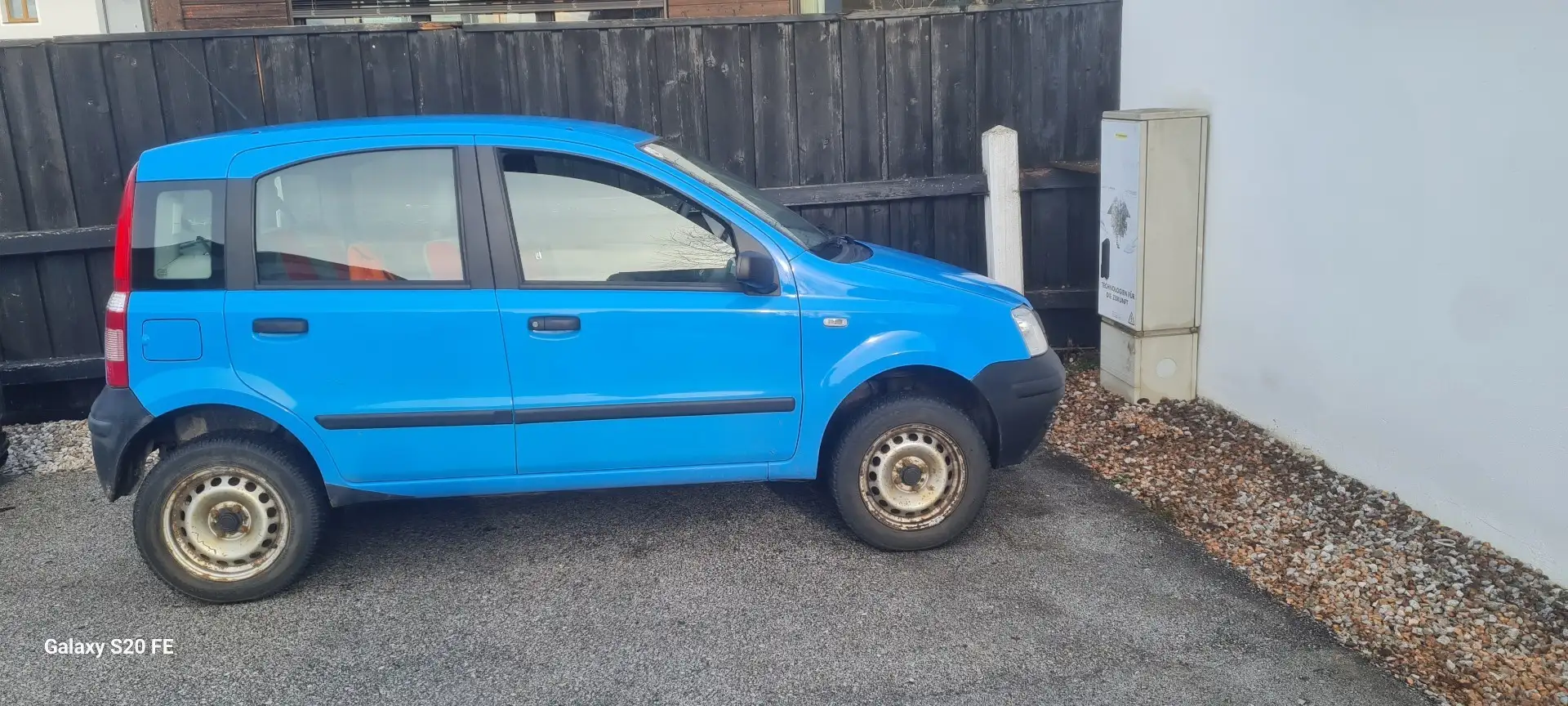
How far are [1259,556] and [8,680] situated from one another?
469 centimetres

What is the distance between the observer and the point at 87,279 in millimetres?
6984

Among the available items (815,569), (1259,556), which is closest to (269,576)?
(815,569)

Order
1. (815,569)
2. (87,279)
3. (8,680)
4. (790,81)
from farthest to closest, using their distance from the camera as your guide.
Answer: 1. (790,81)
2. (87,279)
3. (815,569)
4. (8,680)

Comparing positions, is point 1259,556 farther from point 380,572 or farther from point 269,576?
point 269,576

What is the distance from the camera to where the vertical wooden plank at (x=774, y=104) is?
7430mm

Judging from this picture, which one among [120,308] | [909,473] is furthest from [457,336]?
[909,473]

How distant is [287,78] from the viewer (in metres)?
7.00

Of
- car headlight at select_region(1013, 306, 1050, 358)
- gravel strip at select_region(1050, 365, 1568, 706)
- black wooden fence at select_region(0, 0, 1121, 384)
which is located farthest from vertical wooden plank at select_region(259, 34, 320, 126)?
gravel strip at select_region(1050, 365, 1568, 706)

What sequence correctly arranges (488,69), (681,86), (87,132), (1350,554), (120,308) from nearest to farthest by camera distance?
(120,308), (1350,554), (87,132), (488,69), (681,86)

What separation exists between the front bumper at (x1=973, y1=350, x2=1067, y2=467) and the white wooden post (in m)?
→ 2.08

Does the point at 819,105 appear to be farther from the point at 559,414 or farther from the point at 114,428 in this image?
the point at 114,428

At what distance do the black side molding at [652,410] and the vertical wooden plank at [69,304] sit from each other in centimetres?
390

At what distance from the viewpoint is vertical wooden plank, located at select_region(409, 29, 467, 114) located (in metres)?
7.11

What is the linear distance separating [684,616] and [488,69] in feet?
13.4
